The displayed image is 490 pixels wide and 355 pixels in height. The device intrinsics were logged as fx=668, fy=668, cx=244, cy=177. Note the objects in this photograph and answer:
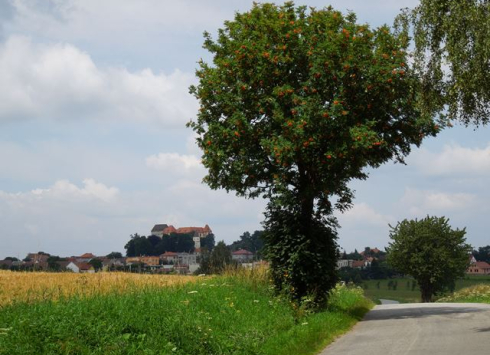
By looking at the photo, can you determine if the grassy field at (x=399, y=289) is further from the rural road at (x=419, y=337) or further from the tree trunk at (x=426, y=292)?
the rural road at (x=419, y=337)

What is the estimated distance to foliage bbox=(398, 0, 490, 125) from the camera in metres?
19.3

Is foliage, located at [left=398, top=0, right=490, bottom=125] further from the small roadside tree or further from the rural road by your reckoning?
the small roadside tree

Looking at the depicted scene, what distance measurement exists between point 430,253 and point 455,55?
5344 cm

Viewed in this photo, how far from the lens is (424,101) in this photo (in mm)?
22797

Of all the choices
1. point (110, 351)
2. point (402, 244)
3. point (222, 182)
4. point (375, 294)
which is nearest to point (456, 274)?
point (402, 244)

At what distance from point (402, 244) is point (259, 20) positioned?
164ft

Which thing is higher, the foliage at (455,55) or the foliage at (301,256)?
the foliage at (455,55)

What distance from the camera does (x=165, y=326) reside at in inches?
524

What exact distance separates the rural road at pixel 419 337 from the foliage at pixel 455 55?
669cm

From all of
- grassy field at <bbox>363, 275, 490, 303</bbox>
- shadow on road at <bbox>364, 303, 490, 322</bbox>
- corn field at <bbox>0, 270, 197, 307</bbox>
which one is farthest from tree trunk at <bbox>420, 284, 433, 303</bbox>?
grassy field at <bbox>363, 275, 490, 303</bbox>

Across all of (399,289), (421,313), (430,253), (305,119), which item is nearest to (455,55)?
(305,119)

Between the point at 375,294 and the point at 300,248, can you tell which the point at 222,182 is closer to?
the point at 300,248

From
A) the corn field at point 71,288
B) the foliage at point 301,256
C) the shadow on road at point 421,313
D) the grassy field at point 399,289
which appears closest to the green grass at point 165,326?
the corn field at point 71,288

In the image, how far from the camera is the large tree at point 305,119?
24000 mm
